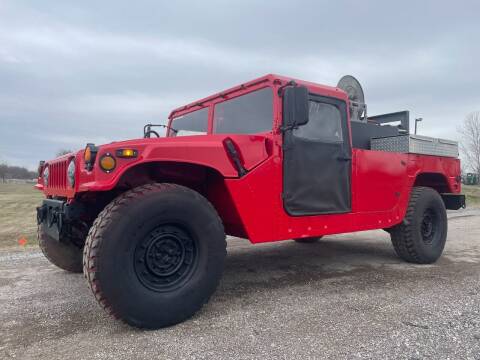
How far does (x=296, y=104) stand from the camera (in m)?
3.47

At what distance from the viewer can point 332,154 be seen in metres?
4.08

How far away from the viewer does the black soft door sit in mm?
3715

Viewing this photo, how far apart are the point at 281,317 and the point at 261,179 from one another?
46.5 inches

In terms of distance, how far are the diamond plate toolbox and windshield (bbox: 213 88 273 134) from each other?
5.96 feet

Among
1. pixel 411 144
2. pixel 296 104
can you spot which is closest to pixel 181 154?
pixel 296 104

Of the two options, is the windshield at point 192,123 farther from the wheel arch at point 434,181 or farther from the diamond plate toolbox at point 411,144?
the wheel arch at point 434,181

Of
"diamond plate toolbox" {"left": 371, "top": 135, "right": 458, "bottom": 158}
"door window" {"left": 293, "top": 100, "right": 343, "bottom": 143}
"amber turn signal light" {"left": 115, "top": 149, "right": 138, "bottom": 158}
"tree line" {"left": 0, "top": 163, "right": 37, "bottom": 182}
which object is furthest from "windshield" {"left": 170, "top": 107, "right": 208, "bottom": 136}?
"tree line" {"left": 0, "top": 163, "right": 37, "bottom": 182}

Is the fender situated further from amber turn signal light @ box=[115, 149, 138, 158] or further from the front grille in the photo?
the front grille

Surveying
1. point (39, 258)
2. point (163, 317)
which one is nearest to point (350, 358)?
point (163, 317)

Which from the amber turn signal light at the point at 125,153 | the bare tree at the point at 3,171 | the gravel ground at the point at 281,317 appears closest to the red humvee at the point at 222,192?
the amber turn signal light at the point at 125,153

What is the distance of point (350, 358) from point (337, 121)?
2.58 metres

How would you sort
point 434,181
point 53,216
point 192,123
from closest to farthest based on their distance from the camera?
point 53,216, point 192,123, point 434,181

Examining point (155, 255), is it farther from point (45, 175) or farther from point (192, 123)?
point (192, 123)

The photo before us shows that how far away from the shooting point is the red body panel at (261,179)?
294cm
